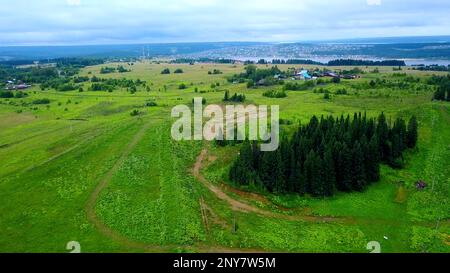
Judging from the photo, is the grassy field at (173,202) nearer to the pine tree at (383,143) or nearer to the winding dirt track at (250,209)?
the winding dirt track at (250,209)

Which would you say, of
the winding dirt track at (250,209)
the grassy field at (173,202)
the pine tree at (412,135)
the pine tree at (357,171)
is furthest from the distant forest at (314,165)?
the pine tree at (412,135)

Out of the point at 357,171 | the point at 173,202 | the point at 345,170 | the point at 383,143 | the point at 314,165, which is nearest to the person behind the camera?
the point at 173,202

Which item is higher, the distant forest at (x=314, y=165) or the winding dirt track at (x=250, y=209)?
the distant forest at (x=314, y=165)

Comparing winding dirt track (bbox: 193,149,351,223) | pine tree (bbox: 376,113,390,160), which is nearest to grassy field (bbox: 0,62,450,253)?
winding dirt track (bbox: 193,149,351,223)

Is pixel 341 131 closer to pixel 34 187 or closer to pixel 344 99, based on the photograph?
pixel 34 187

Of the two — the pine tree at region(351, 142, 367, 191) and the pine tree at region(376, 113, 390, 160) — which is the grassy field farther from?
the pine tree at region(376, 113, 390, 160)

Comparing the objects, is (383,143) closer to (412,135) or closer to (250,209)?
(412,135)

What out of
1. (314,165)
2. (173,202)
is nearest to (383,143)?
(314,165)

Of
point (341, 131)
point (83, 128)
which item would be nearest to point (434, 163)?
point (341, 131)
